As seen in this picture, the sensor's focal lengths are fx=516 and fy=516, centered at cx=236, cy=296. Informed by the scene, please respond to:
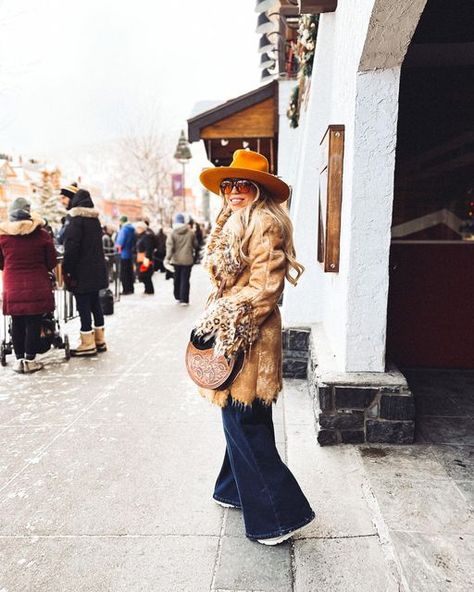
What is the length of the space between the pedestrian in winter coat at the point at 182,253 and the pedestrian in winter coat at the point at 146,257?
185 cm

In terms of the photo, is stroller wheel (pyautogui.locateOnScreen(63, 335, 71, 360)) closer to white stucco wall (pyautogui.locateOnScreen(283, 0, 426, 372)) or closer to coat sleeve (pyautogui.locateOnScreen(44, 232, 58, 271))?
coat sleeve (pyautogui.locateOnScreen(44, 232, 58, 271))

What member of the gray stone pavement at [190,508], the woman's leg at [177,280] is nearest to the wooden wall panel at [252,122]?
the woman's leg at [177,280]

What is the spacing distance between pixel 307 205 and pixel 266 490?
3.80 meters

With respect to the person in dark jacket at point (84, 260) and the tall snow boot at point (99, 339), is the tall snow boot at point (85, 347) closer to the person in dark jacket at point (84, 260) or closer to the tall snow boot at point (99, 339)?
the person in dark jacket at point (84, 260)

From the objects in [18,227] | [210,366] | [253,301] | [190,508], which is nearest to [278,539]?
[190,508]

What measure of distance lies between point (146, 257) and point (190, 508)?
10554 mm

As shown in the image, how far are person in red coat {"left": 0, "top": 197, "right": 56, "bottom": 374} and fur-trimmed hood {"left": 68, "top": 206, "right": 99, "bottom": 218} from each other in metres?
0.55

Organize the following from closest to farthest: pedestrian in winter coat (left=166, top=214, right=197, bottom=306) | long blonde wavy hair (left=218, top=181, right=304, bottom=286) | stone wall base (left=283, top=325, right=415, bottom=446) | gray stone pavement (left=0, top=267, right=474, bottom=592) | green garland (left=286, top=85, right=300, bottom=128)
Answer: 1. gray stone pavement (left=0, top=267, right=474, bottom=592)
2. long blonde wavy hair (left=218, top=181, right=304, bottom=286)
3. stone wall base (left=283, top=325, right=415, bottom=446)
4. green garland (left=286, top=85, right=300, bottom=128)
5. pedestrian in winter coat (left=166, top=214, right=197, bottom=306)

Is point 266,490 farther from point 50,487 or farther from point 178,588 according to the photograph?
point 50,487

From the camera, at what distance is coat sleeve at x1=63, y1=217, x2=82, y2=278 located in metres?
6.41

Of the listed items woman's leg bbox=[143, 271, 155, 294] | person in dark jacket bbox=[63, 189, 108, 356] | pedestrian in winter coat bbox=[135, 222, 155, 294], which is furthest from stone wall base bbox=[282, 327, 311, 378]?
woman's leg bbox=[143, 271, 155, 294]

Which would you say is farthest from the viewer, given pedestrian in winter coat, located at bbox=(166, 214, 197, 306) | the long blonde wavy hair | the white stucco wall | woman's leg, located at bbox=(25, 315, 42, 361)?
pedestrian in winter coat, located at bbox=(166, 214, 197, 306)

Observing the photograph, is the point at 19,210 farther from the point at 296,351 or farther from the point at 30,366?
the point at 296,351

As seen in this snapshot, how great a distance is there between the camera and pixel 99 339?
22.7ft
